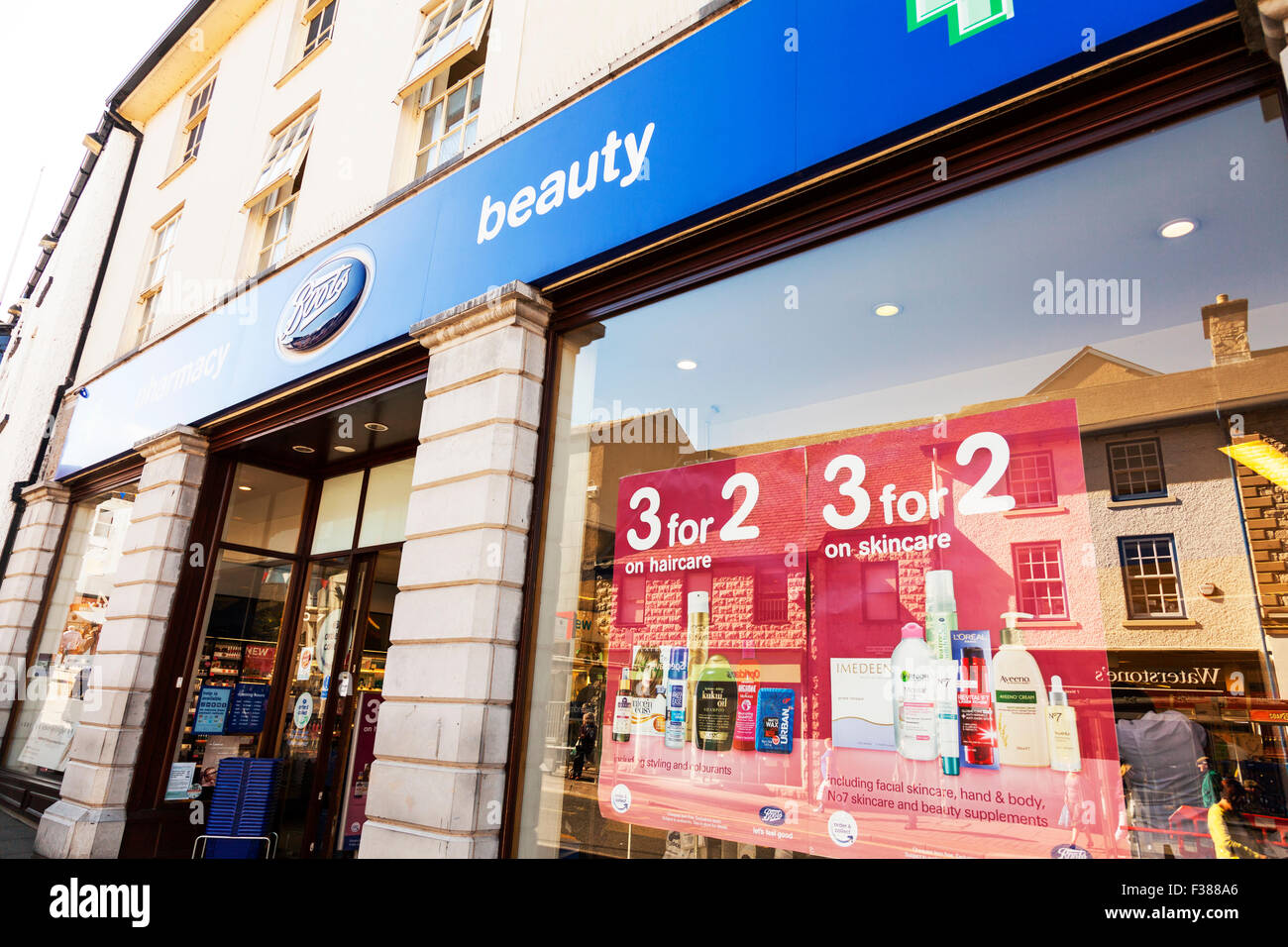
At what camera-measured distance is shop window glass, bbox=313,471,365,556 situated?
Result: 320 inches

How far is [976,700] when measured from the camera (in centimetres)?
304

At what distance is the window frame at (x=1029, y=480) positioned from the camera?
3.08 metres

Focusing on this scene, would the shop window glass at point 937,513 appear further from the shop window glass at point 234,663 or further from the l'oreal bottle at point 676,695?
the shop window glass at point 234,663

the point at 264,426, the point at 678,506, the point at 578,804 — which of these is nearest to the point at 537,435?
the point at 678,506

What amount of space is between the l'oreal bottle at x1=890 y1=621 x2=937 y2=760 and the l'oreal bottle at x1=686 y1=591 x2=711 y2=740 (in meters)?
1.04

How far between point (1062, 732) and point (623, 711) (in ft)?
7.25

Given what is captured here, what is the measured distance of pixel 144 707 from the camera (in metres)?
7.68

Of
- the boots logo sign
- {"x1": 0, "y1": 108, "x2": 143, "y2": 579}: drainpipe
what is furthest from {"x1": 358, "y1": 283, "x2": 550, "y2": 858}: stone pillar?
{"x1": 0, "y1": 108, "x2": 143, "y2": 579}: drainpipe

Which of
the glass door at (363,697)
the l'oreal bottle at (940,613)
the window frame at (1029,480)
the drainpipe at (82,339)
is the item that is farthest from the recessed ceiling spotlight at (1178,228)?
the drainpipe at (82,339)

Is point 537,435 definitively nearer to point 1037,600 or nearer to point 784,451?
point 784,451

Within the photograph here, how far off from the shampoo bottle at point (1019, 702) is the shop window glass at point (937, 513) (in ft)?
0.04

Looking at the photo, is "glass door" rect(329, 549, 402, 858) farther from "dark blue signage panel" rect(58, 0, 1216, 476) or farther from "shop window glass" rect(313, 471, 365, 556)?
"dark blue signage panel" rect(58, 0, 1216, 476)

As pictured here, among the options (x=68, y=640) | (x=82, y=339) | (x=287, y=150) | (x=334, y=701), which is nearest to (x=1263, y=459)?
(x=334, y=701)

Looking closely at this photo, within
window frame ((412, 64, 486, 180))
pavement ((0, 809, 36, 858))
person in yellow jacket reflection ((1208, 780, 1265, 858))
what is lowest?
pavement ((0, 809, 36, 858))
